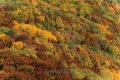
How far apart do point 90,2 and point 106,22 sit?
432 centimetres

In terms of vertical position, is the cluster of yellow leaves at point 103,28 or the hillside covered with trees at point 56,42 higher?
the hillside covered with trees at point 56,42

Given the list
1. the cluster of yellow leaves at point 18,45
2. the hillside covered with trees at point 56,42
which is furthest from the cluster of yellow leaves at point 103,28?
the cluster of yellow leaves at point 18,45

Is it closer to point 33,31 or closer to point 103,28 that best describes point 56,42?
point 33,31

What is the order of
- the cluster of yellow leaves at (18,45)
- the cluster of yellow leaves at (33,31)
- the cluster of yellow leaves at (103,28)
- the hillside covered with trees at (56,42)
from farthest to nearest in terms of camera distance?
the cluster of yellow leaves at (103,28)
the cluster of yellow leaves at (33,31)
the cluster of yellow leaves at (18,45)
the hillside covered with trees at (56,42)

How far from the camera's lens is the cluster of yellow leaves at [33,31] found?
2210 cm

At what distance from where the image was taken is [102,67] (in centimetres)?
2291

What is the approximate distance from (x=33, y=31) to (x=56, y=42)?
2.06 m

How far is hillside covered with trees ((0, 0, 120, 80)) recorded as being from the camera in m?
17.8

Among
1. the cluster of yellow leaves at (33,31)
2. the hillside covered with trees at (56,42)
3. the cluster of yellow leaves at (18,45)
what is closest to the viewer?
the hillside covered with trees at (56,42)

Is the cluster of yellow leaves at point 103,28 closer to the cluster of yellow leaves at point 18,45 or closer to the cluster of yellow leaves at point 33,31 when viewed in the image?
the cluster of yellow leaves at point 33,31

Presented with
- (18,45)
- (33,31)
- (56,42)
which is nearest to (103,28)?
(56,42)

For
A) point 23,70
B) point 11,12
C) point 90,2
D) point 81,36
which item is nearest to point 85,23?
point 81,36

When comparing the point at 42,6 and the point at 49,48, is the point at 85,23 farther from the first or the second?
the point at 49,48

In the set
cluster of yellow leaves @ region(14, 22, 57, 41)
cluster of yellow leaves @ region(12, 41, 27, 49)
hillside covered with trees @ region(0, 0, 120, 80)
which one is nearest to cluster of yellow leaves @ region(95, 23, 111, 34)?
hillside covered with trees @ region(0, 0, 120, 80)
